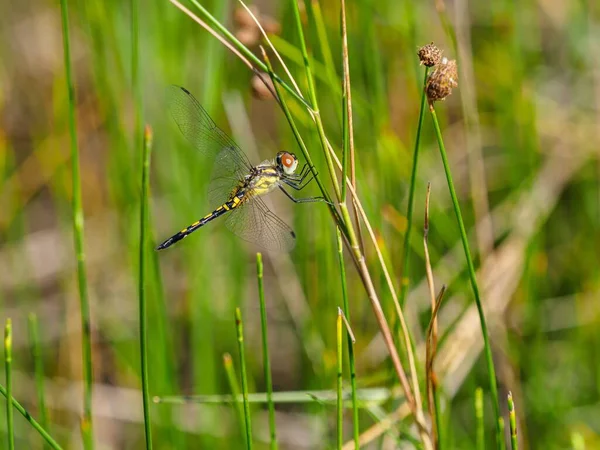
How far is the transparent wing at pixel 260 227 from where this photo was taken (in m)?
1.66

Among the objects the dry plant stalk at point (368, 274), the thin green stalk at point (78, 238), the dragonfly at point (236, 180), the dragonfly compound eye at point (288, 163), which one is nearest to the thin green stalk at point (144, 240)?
the dry plant stalk at point (368, 274)

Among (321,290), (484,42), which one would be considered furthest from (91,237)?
(484,42)

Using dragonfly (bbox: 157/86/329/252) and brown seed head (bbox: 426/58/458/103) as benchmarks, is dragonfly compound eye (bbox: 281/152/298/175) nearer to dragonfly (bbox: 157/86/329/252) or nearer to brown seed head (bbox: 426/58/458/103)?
dragonfly (bbox: 157/86/329/252)

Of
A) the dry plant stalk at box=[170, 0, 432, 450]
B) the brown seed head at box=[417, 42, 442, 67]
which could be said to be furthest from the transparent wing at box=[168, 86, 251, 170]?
the brown seed head at box=[417, 42, 442, 67]

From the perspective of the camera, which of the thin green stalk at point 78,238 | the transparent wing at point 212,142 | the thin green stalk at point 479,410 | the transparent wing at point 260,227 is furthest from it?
the transparent wing at point 212,142

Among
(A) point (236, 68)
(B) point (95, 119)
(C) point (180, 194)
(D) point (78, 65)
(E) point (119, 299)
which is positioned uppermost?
(D) point (78, 65)

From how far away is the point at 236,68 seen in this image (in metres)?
2.60

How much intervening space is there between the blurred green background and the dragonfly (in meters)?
0.14

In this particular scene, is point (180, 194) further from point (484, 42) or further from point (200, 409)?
point (484, 42)

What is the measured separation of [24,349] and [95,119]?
1197 mm

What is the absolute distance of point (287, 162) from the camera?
1.75 meters

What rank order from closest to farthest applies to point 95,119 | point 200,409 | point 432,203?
point 432,203
point 200,409
point 95,119

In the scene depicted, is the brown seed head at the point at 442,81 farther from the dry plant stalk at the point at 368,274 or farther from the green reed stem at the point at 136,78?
the green reed stem at the point at 136,78

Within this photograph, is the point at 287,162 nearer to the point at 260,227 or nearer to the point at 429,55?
the point at 260,227
